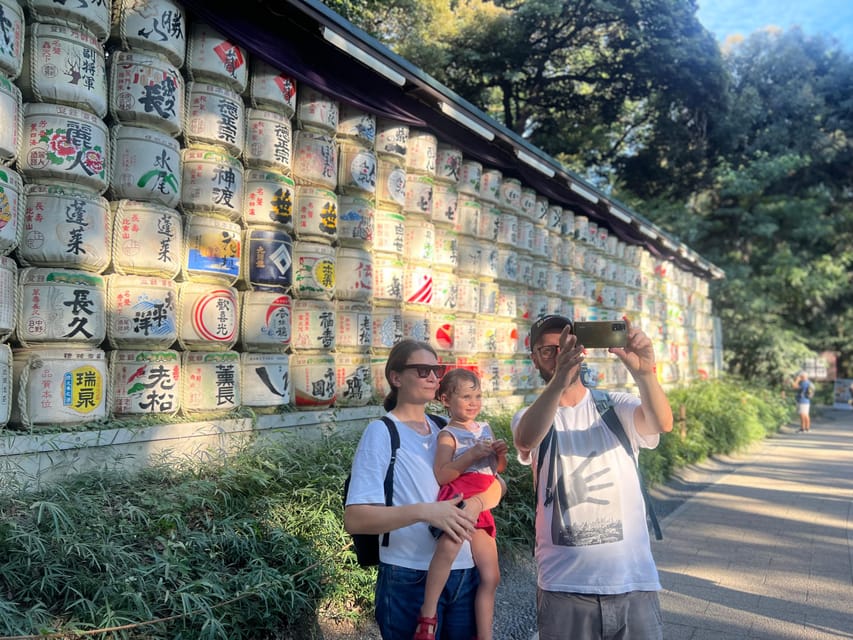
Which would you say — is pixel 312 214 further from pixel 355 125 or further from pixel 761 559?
pixel 761 559

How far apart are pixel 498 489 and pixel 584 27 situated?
15.5m

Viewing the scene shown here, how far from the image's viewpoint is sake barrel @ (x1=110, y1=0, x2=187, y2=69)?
4.21 metres

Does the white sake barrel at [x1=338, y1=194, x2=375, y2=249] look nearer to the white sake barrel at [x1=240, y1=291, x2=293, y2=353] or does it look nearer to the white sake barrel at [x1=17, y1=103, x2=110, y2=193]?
the white sake barrel at [x1=240, y1=291, x2=293, y2=353]

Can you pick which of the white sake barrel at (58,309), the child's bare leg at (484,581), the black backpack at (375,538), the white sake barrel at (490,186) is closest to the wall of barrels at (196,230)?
the white sake barrel at (58,309)

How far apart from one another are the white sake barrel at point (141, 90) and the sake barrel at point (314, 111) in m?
1.20

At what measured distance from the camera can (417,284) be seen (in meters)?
6.39

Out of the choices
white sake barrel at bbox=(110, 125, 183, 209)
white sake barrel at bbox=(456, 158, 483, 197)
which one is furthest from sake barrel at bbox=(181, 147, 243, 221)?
white sake barrel at bbox=(456, 158, 483, 197)

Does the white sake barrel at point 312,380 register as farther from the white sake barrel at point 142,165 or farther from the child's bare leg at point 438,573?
the child's bare leg at point 438,573

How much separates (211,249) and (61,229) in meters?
0.98

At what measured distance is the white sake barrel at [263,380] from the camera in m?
4.80

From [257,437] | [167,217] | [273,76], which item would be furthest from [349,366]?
[273,76]

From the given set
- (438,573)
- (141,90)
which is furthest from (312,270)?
(438,573)

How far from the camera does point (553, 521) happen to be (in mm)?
2199

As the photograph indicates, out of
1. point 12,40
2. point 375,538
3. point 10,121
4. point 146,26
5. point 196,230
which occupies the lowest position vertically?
point 375,538
